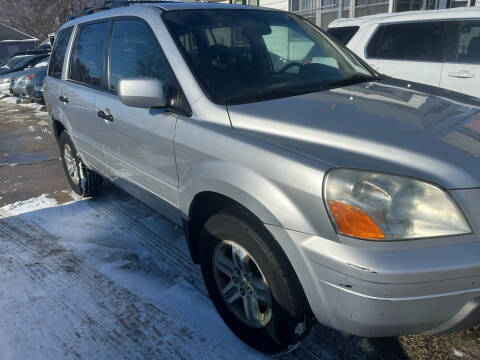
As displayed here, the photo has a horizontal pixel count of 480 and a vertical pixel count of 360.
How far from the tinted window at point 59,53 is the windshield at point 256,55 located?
2.05 meters

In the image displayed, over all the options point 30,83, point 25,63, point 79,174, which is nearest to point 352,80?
point 79,174

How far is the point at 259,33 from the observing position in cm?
286

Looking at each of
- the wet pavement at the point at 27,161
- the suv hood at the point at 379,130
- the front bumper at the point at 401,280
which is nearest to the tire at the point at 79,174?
the wet pavement at the point at 27,161

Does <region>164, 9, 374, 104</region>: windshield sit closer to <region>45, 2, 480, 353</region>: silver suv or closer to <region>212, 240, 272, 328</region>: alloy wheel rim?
<region>45, 2, 480, 353</region>: silver suv

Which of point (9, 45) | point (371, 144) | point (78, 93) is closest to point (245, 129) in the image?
point (371, 144)

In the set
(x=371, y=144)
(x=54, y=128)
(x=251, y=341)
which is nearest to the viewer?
(x=371, y=144)

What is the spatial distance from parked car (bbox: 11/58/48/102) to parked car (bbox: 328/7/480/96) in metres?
9.50

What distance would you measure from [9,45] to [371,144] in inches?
1696

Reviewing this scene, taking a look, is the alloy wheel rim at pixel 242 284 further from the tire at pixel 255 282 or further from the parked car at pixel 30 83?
the parked car at pixel 30 83

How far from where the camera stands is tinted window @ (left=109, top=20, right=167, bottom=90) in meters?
2.56

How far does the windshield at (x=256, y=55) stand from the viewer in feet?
7.68

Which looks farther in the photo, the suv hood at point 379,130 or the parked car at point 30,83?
the parked car at point 30,83

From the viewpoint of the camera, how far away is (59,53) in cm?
432

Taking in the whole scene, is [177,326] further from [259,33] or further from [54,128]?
[54,128]
